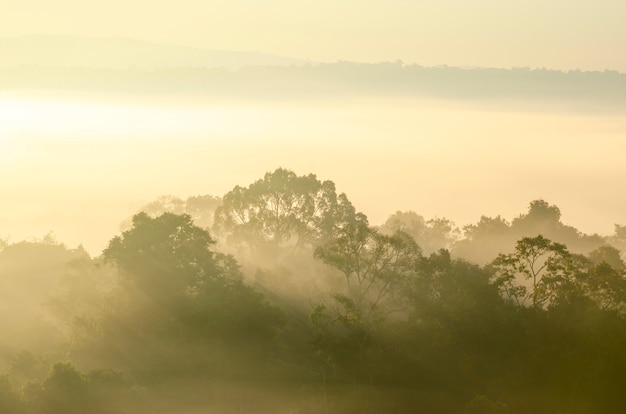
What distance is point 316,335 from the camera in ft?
239

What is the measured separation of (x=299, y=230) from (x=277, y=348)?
89.6 feet

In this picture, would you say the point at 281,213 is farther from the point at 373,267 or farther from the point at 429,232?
the point at 429,232

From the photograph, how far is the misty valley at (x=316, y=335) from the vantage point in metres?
64.7

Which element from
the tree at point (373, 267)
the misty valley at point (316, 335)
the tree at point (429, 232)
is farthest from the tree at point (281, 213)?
the tree at point (429, 232)

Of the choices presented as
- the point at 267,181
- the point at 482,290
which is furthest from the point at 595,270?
the point at 267,181

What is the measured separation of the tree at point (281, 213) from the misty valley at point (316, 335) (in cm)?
1118

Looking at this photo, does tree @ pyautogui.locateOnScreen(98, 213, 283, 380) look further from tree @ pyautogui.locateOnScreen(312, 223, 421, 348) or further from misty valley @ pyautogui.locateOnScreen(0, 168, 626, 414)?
tree @ pyautogui.locateOnScreen(312, 223, 421, 348)

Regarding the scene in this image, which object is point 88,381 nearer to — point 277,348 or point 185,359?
point 185,359

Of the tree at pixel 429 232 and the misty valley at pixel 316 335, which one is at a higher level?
the tree at pixel 429 232

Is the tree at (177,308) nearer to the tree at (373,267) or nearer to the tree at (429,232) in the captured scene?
the tree at (373,267)

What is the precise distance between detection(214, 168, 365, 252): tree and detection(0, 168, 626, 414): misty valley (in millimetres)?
11185

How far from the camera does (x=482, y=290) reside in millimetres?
73812

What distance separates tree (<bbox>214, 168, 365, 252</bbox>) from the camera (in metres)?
97.8

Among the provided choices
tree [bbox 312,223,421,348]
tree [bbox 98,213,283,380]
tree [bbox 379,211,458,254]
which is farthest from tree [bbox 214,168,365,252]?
tree [bbox 379,211,458,254]
